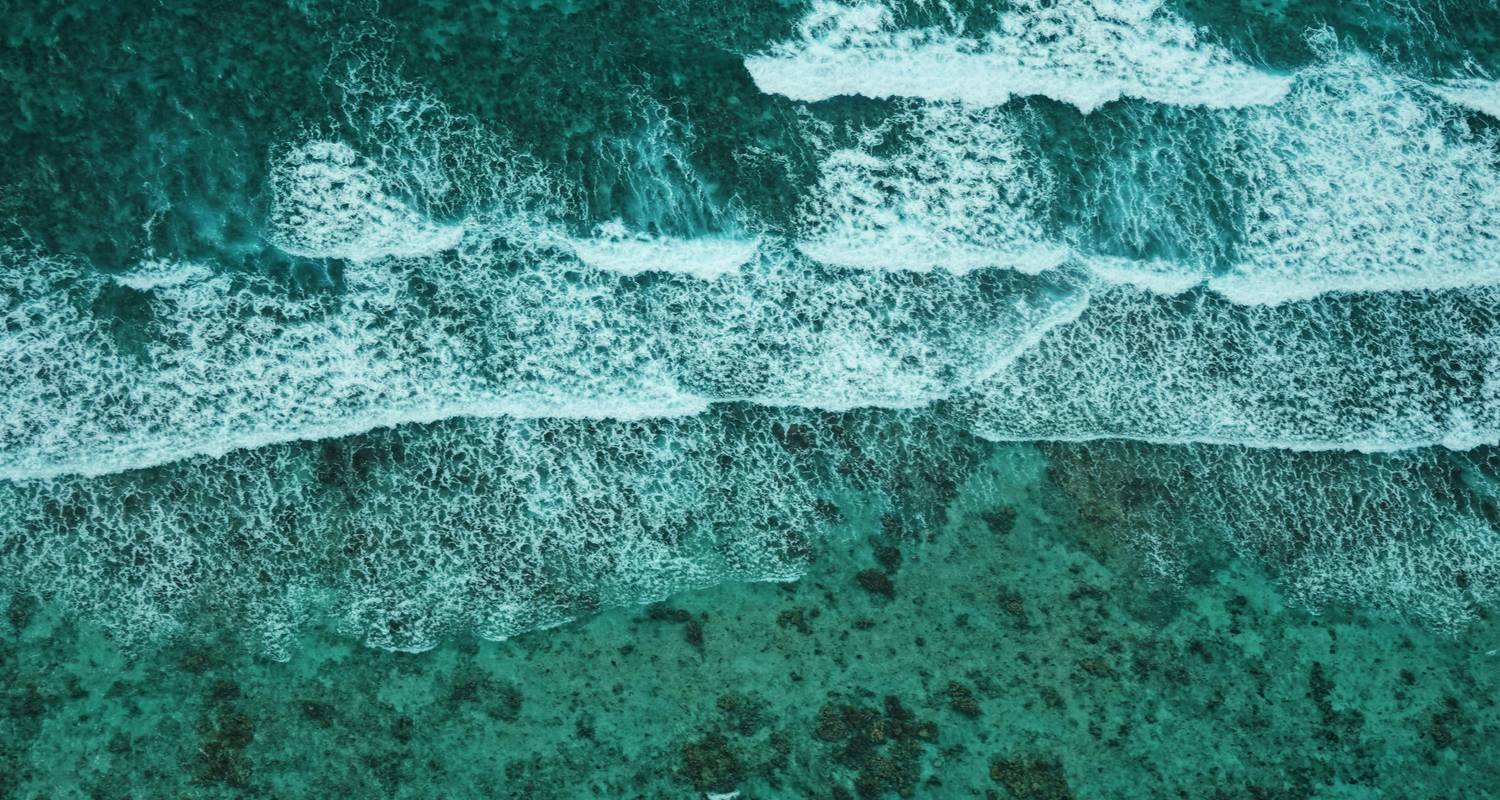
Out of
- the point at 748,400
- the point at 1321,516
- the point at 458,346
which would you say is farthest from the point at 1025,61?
the point at 458,346

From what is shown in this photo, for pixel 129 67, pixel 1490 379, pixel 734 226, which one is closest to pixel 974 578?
pixel 734 226

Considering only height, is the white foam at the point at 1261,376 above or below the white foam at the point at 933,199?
below

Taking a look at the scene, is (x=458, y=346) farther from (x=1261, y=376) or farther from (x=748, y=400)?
(x=1261, y=376)

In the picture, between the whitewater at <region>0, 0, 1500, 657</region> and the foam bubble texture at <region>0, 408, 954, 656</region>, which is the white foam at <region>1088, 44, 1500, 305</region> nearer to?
the whitewater at <region>0, 0, 1500, 657</region>

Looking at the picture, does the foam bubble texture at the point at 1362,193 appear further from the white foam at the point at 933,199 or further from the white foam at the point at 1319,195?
the white foam at the point at 933,199

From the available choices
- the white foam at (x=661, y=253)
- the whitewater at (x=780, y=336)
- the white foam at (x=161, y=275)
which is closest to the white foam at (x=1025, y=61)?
the whitewater at (x=780, y=336)

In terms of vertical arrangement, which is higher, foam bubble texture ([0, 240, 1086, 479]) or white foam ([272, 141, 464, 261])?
white foam ([272, 141, 464, 261])

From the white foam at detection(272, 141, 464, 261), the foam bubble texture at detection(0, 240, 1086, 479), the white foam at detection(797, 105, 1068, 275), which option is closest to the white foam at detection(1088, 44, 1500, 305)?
the white foam at detection(797, 105, 1068, 275)
